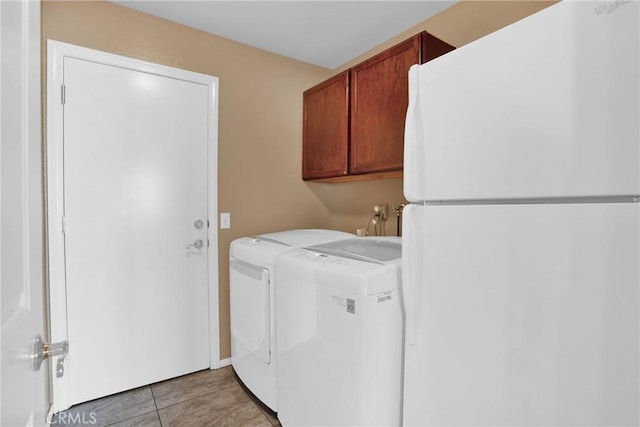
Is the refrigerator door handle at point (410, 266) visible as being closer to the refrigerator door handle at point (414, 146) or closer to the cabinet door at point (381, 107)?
the refrigerator door handle at point (414, 146)

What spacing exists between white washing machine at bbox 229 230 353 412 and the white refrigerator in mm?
863

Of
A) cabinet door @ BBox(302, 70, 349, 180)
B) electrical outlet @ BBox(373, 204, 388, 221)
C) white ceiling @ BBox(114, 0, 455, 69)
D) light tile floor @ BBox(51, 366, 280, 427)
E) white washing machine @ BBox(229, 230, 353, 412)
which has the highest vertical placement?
white ceiling @ BBox(114, 0, 455, 69)

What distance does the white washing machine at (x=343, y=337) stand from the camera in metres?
1.24

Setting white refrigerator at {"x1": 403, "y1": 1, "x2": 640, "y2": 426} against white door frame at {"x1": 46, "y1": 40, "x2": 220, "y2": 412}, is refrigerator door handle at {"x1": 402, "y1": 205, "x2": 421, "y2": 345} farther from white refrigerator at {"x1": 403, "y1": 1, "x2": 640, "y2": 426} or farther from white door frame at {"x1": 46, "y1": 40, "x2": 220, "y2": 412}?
white door frame at {"x1": 46, "y1": 40, "x2": 220, "y2": 412}

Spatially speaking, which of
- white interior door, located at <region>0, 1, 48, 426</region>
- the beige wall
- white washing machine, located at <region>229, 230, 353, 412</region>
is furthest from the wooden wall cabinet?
white interior door, located at <region>0, 1, 48, 426</region>

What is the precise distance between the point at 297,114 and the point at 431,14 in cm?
126

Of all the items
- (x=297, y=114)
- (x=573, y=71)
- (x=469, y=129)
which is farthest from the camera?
(x=297, y=114)

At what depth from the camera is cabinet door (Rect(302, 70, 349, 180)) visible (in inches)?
88.4

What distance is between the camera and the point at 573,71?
0.81 metres

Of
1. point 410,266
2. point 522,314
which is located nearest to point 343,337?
point 410,266

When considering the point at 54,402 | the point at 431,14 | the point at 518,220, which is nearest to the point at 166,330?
the point at 54,402

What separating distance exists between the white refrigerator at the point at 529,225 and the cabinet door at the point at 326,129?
1.09 meters

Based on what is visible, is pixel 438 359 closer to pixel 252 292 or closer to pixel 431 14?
pixel 252 292

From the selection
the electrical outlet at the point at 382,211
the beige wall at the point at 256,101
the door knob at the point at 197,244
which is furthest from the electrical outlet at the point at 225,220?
the electrical outlet at the point at 382,211
